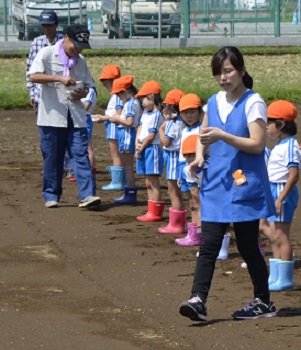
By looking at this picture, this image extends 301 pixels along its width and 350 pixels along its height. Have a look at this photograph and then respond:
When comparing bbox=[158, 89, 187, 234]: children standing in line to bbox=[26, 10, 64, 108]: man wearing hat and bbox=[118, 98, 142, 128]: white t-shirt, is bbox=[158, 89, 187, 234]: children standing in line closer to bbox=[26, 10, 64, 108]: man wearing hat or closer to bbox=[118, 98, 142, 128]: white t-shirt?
bbox=[118, 98, 142, 128]: white t-shirt

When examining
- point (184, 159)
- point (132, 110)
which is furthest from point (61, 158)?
point (184, 159)

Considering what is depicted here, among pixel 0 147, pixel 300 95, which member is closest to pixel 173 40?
pixel 300 95

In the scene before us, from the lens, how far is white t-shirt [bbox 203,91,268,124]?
22.0 ft

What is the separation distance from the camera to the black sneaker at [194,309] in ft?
21.9

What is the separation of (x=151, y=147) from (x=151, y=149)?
21 mm

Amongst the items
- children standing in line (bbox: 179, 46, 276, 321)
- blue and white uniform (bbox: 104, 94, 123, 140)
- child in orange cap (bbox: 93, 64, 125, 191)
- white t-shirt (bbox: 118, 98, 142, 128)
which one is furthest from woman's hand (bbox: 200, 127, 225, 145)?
blue and white uniform (bbox: 104, 94, 123, 140)

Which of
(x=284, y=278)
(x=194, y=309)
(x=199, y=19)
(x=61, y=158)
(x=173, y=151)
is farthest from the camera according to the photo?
(x=199, y=19)

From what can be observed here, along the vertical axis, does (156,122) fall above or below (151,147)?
above

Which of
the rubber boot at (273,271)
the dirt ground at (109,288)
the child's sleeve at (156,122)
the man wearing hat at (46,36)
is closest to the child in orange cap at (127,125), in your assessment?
the dirt ground at (109,288)

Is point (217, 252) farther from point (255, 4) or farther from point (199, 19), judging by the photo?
point (255, 4)

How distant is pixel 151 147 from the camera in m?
10.4

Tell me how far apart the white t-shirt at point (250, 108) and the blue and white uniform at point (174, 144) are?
2.92 meters

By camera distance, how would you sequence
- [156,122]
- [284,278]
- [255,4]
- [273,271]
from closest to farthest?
[284,278] < [273,271] < [156,122] < [255,4]

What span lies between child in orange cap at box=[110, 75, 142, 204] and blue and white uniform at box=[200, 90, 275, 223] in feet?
15.1
